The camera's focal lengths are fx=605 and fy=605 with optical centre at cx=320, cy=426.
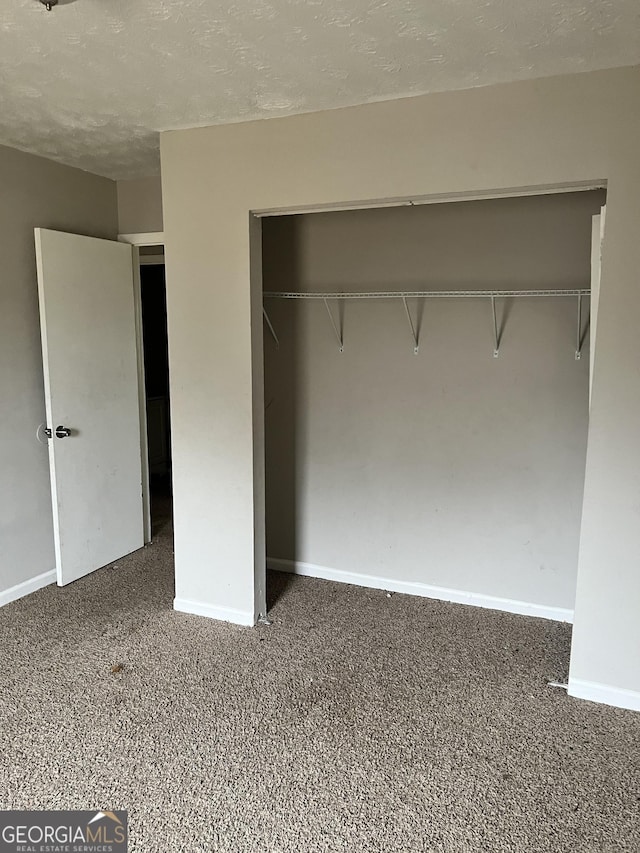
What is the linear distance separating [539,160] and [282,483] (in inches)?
90.0

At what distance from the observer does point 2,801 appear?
1.94 meters

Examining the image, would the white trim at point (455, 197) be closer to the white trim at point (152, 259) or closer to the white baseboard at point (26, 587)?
the white trim at point (152, 259)

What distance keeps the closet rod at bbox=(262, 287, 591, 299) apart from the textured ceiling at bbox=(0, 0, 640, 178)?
39.1 inches

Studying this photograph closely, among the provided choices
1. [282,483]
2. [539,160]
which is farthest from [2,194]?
[539,160]

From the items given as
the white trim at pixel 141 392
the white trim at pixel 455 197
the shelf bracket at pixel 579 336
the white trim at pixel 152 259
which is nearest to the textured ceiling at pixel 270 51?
the white trim at pixel 455 197

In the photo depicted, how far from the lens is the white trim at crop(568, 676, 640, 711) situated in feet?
8.09

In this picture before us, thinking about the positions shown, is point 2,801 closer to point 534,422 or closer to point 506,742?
point 506,742

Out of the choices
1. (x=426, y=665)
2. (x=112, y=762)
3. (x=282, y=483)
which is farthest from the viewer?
(x=282, y=483)

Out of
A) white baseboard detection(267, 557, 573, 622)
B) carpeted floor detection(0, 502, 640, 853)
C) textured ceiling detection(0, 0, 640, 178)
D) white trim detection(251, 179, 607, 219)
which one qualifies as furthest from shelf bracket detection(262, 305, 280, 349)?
carpeted floor detection(0, 502, 640, 853)

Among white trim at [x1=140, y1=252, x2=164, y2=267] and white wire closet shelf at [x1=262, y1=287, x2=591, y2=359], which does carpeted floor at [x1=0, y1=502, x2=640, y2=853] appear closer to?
white wire closet shelf at [x1=262, y1=287, x2=591, y2=359]

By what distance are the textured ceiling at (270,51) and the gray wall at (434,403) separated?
911 mm

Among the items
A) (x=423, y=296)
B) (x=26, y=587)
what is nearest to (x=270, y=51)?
(x=423, y=296)

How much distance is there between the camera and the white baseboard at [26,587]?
3.38m

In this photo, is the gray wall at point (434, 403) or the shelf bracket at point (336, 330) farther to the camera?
the shelf bracket at point (336, 330)
